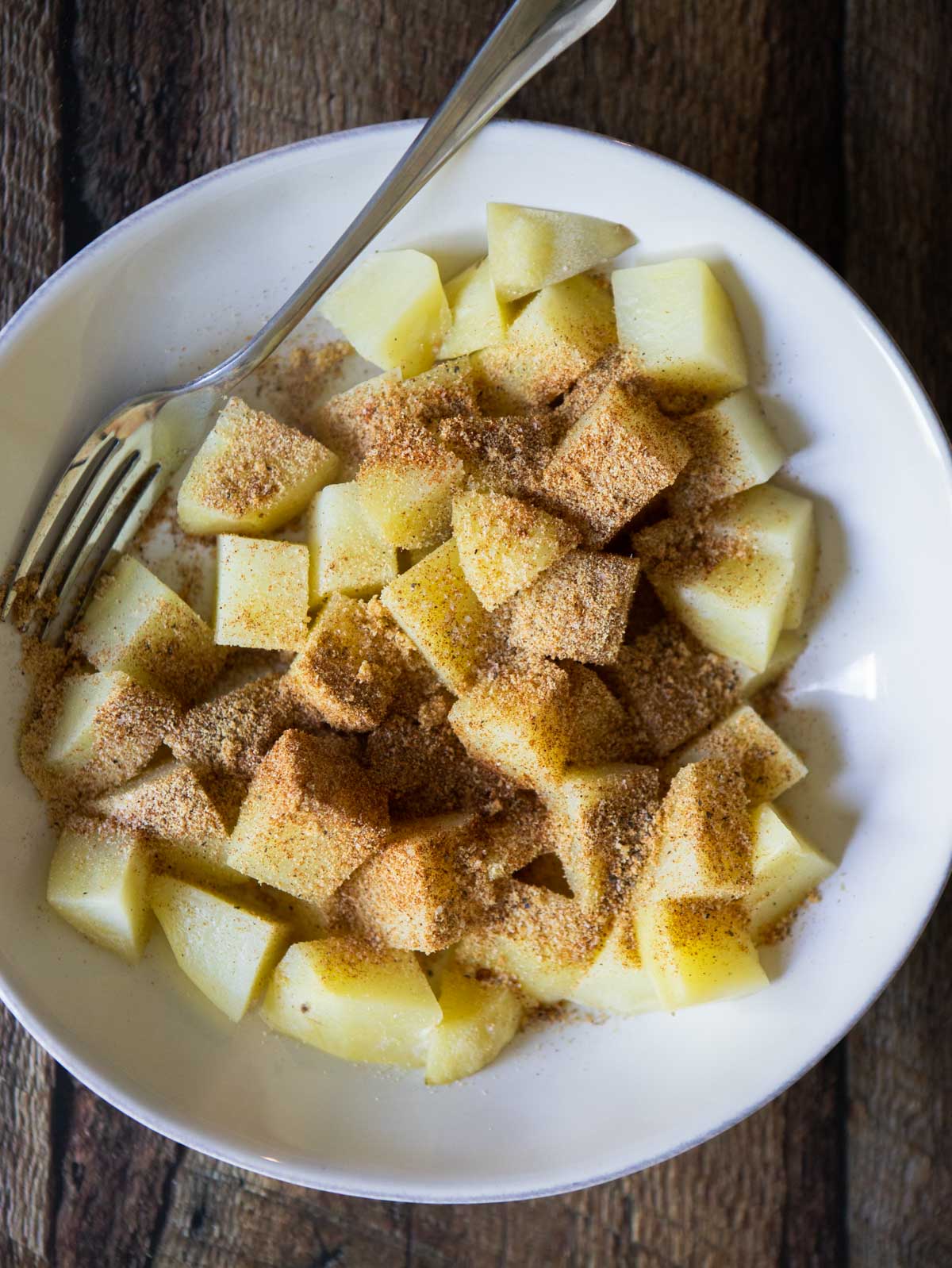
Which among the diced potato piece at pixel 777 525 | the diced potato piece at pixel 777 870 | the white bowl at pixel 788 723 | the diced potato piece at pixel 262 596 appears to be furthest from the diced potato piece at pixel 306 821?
the diced potato piece at pixel 777 525

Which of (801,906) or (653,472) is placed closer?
(653,472)

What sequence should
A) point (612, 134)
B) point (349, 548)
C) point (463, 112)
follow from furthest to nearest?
point (612, 134) → point (349, 548) → point (463, 112)

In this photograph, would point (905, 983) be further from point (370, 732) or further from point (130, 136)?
point (130, 136)

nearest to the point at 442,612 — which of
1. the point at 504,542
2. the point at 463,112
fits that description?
the point at 504,542

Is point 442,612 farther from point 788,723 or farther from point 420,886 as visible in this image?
point 788,723

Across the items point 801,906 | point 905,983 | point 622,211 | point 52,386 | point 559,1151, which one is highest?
point 622,211

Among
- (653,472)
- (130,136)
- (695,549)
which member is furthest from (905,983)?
(130,136)

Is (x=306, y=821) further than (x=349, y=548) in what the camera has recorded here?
No
